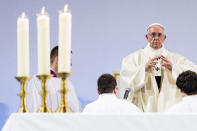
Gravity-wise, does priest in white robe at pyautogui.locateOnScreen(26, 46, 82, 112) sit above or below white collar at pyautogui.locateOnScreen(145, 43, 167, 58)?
below

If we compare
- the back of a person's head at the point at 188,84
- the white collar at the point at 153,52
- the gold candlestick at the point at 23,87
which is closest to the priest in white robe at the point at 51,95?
the white collar at the point at 153,52

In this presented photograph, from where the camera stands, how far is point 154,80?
469 cm

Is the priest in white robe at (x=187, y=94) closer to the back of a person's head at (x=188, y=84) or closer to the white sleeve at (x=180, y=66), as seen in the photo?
the back of a person's head at (x=188, y=84)

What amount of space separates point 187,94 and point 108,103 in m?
0.54

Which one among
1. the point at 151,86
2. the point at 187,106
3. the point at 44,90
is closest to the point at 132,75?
the point at 151,86

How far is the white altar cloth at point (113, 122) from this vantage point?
82.0 inches

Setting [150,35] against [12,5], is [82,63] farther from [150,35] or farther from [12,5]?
[150,35]

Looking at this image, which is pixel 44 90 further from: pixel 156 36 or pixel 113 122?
pixel 156 36

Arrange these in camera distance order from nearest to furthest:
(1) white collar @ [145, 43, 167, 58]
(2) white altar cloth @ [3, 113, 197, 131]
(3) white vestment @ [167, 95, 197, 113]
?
(2) white altar cloth @ [3, 113, 197, 131], (3) white vestment @ [167, 95, 197, 113], (1) white collar @ [145, 43, 167, 58]

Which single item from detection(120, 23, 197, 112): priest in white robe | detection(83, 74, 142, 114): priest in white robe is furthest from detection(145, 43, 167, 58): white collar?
detection(83, 74, 142, 114): priest in white robe

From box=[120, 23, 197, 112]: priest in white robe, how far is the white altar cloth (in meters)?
2.40

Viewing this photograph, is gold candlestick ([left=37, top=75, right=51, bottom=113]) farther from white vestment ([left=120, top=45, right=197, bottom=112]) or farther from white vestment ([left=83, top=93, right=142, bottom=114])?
white vestment ([left=120, top=45, right=197, bottom=112])

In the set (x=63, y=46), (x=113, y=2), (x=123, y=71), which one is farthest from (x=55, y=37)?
(x=63, y=46)

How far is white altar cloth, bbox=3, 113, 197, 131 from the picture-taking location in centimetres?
208
